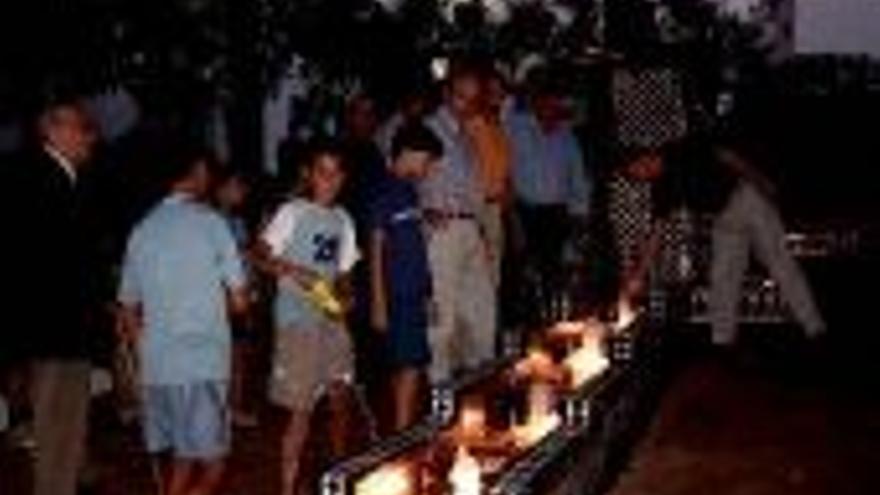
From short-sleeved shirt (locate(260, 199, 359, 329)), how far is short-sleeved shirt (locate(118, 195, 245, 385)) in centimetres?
89

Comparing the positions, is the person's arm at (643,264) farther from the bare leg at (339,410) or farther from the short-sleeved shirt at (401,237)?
the bare leg at (339,410)

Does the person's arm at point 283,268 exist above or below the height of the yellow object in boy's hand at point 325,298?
above

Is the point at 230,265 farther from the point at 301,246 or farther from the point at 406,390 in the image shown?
the point at 406,390

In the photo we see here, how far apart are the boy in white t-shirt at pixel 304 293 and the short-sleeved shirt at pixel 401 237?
26.8 inches

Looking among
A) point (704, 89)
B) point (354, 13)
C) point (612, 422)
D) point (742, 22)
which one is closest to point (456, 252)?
point (612, 422)

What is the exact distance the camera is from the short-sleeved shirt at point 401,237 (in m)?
9.63

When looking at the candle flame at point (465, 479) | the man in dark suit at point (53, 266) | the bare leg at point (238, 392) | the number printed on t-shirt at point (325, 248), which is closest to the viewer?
the candle flame at point (465, 479)

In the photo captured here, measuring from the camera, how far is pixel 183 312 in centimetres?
786

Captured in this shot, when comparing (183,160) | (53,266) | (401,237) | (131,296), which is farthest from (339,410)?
(183,160)

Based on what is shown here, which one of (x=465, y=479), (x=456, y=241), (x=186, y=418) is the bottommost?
(x=465, y=479)

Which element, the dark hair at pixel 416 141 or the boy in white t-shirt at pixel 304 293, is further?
the dark hair at pixel 416 141

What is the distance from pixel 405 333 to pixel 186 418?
6.94ft

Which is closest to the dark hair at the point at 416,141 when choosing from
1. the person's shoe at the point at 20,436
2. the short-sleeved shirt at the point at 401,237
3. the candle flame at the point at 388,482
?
the short-sleeved shirt at the point at 401,237

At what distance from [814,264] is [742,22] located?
2369cm
